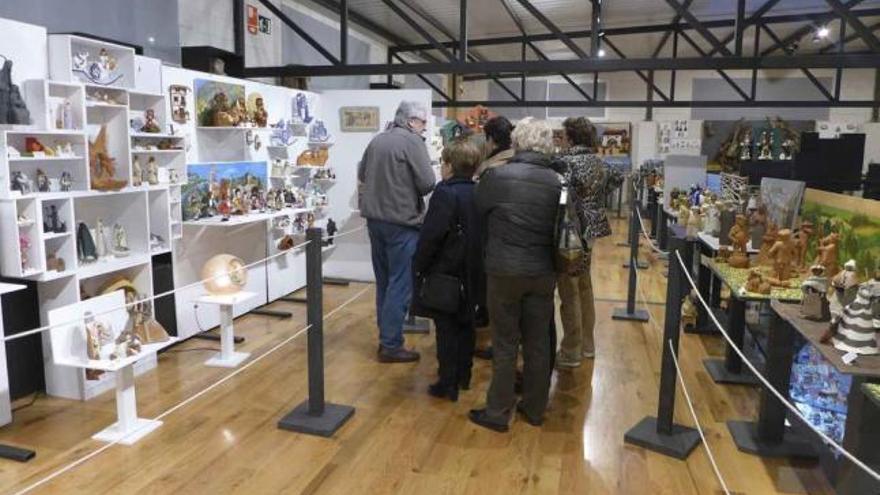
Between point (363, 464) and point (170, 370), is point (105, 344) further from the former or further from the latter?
point (363, 464)

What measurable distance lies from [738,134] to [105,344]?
1154 centimetres

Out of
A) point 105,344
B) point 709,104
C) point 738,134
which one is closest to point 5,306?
point 105,344

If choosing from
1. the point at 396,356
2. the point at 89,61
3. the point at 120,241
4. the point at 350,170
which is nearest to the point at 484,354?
the point at 396,356

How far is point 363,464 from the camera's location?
9.64 feet

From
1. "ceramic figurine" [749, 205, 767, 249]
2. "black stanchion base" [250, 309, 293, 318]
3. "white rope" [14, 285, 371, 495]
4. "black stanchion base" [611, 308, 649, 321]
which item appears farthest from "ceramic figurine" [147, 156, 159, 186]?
"ceramic figurine" [749, 205, 767, 249]

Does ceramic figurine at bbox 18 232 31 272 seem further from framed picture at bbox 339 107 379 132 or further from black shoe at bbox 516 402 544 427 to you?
framed picture at bbox 339 107 379 132

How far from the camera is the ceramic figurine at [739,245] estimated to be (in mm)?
3654

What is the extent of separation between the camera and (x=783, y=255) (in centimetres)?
329

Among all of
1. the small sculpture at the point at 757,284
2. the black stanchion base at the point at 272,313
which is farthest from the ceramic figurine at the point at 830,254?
the black stanchion base at the point at 272,313

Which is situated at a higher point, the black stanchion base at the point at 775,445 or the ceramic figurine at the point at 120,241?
the ceramic figurine at the point at 120,241

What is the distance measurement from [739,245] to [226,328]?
314 cm

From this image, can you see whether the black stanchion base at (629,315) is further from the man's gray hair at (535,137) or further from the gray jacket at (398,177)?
the man's gray hair at (535,137)

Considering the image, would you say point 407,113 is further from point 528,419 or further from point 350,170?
point 350,170

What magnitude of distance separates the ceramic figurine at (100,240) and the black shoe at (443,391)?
2.15 m
